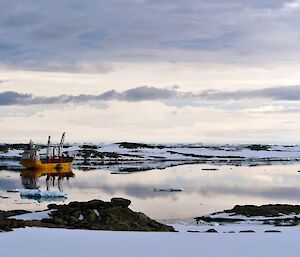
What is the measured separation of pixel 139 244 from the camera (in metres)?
10.8

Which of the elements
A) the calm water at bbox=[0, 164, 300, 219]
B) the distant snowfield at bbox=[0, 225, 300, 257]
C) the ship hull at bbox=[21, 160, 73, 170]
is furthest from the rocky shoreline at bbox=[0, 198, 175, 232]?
the ship hull at bbox=[21, 160, 73, 170]

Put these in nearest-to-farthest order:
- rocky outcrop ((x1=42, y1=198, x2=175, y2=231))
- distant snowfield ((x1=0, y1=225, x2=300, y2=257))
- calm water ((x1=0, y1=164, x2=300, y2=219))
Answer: distant snowfield ((x1=0, y1=225, x2=300, y2=257)), rocky outcrop ((x1=42, y1=198, x2=175, y2=231)), calm water ((x1=0, y1=164, x2=300, y2=219))

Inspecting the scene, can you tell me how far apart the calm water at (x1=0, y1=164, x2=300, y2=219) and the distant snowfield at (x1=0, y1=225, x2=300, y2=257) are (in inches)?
394

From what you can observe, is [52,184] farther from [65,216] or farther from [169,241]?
[169,241]

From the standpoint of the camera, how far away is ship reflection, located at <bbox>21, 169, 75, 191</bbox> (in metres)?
38.1

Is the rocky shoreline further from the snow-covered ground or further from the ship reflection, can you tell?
the snow-covered ground

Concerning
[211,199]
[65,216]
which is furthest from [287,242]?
[211,199]

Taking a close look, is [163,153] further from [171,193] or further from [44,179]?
[171,193]

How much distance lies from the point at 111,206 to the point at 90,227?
277 cm

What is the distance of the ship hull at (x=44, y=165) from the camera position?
52.0m

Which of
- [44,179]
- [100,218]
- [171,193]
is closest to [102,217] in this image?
[100,218]

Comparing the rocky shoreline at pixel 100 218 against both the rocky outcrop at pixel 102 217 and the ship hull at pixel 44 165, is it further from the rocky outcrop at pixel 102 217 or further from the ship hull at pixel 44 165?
the ship hull at pixel 44 165

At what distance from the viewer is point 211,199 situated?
29.0 meters

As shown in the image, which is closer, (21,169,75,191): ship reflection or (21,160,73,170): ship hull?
(21,169,75,191): ship reflection
